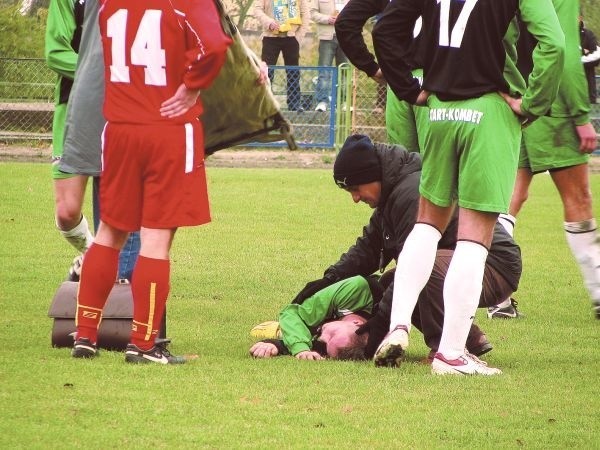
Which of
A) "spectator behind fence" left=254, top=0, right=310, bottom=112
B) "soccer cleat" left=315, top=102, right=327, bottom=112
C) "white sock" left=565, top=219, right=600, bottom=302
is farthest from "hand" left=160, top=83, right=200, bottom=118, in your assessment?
"soccer cleat" left=315, top=102, right=327, bottom=112

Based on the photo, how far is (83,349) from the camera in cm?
655

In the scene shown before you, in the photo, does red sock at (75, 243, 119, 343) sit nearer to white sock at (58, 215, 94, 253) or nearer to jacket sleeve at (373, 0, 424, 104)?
jacket sleeve at (373, 0, 424, 104)

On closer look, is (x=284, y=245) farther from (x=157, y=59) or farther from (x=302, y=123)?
(x=302, y=123)

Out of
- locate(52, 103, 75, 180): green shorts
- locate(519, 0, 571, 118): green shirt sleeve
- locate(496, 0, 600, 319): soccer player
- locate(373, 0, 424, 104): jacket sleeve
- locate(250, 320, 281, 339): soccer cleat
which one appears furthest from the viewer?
locate(496, 0, 600, 319): soccer player

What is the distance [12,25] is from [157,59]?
17.5 meters

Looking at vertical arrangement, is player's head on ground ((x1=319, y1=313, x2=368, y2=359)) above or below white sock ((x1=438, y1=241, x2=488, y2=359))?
below

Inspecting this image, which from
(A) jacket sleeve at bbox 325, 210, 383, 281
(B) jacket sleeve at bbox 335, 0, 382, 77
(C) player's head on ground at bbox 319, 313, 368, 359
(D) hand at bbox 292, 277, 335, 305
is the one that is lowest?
(C) player's head on ground at bbox 319, 313, 368, 359

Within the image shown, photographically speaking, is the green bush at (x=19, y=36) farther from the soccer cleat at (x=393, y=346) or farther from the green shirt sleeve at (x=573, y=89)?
the soccer cleat at (x=393, y=346)

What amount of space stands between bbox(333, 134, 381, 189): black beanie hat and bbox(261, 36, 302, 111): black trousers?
13781 mm

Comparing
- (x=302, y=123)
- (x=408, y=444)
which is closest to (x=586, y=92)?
(x=408, y=444)

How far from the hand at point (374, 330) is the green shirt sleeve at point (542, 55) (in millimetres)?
1303

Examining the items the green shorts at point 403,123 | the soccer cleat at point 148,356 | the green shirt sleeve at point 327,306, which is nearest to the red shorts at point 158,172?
the soccer cleat at point 148,356

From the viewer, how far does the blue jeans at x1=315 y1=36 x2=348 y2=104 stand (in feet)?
68.9

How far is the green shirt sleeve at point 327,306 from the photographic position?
281 inches
